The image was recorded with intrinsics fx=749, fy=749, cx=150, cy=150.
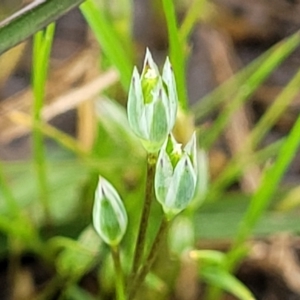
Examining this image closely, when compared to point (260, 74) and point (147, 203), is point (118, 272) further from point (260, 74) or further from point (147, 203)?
point (260, 74)

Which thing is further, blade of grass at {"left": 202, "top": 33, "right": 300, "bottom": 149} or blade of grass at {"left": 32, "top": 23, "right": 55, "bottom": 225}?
blade of grass at {"left": 202, "top": 33, "right": 300, "bottom": 149}

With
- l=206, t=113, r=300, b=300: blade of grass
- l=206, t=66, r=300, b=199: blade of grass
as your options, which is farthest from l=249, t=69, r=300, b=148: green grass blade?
l=206, t=113, r=300, b=300: blade of grass

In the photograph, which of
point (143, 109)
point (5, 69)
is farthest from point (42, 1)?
point (5, 69)

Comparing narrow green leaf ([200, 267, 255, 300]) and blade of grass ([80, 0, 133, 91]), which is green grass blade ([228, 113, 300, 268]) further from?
blade of grass ([80, 0, 133, 91])

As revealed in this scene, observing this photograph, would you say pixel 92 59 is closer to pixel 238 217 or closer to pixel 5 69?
pixel 5 69

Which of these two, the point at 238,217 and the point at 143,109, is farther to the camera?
the point at 238,217

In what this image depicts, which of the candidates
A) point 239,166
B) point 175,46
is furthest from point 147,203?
point 239,166

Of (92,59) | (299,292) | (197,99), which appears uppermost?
(92,59)
